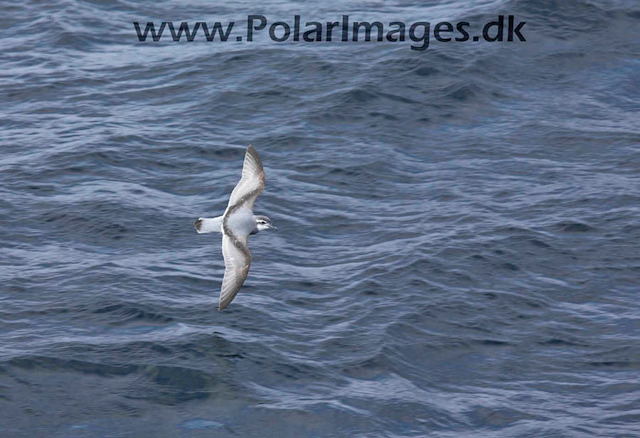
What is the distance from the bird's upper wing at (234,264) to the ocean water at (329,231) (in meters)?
0.87

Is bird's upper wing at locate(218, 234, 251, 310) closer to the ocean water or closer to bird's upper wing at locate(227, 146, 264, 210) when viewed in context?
bird's upper wing at locate(227, 146, 264, 210)

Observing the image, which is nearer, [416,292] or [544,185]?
[416,292]

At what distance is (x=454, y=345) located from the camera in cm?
1396

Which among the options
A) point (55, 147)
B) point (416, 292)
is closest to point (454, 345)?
→ point (416, 292)

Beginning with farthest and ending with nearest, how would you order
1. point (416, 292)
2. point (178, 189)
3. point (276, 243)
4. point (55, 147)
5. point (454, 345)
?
point (55, 147) < point (178, 189) < point (276, 243) < point (416, 292) < point (454, 345)

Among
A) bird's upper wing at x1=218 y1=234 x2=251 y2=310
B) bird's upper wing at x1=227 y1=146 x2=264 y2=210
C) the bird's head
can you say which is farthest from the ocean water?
bird's upper wing at x1=227 y1=146 x2=264 y2=210

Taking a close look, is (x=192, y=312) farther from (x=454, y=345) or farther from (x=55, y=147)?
(x=55, y=147)

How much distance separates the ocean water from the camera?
12.8 meters

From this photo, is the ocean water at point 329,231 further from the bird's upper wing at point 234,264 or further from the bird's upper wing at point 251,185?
the bird's upper wing at point 251,185

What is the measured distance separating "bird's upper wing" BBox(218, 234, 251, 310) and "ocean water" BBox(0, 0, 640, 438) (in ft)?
2.85

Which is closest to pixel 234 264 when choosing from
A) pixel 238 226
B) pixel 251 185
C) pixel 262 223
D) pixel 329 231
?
pixel 238 226

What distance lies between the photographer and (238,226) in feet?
45.2

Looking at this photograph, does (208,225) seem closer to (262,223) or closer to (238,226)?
(238,226)

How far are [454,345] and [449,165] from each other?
5446 mm
